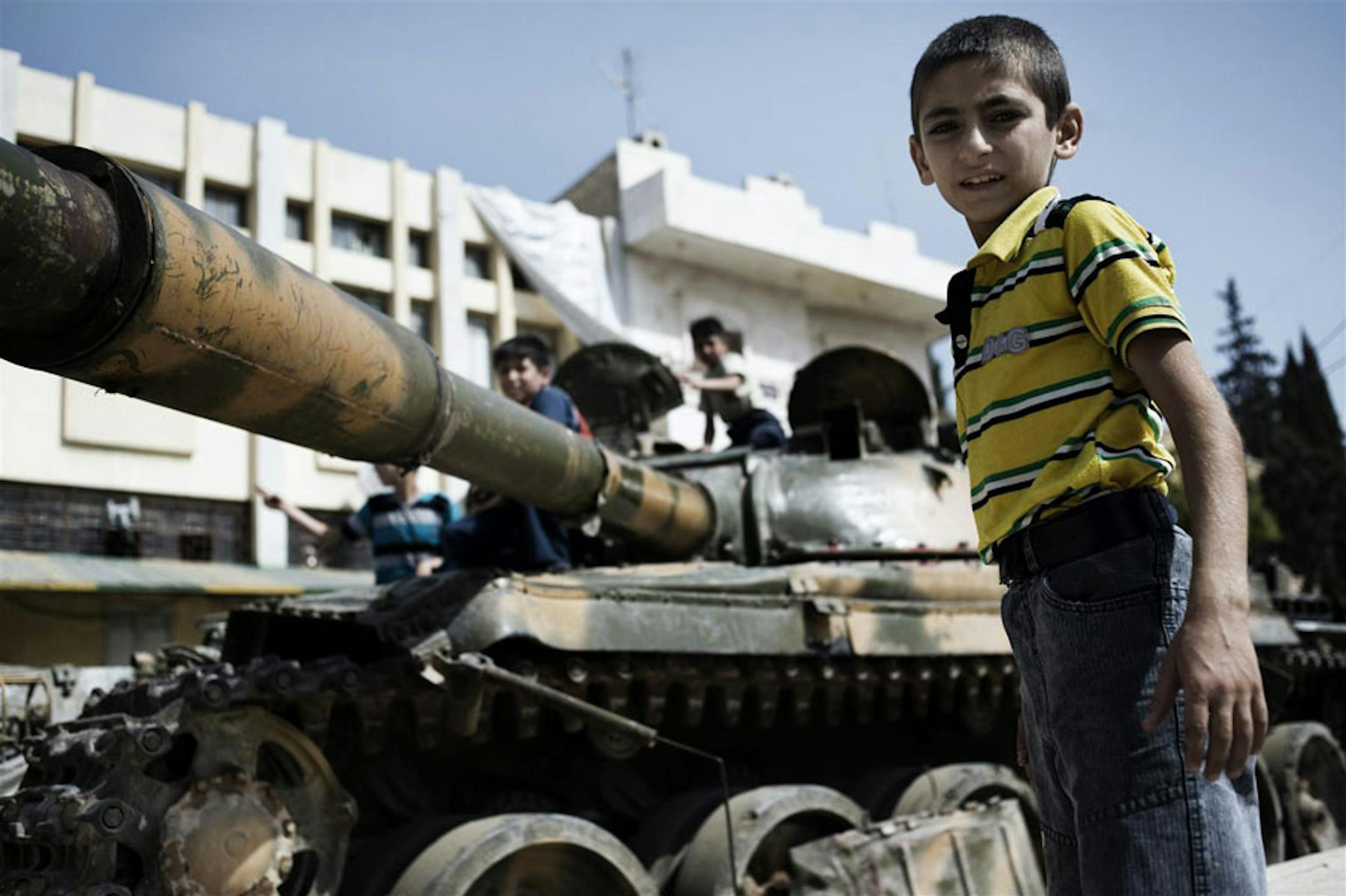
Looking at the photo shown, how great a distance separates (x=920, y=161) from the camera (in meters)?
2.62

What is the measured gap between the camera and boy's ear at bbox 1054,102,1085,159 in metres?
2.46

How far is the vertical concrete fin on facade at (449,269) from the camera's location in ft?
76.1

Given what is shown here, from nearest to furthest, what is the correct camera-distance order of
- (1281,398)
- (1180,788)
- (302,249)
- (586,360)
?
(1180,788) → (586,360) → (302,249) → (1281,398)

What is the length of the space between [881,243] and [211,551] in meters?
16.8

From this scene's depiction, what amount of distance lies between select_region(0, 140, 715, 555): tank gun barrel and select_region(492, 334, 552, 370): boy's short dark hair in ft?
6.43

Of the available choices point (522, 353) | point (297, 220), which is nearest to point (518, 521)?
point (522, 353)

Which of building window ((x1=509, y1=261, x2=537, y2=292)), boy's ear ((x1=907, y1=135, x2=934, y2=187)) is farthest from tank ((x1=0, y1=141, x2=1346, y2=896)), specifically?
building window ((x1=509, y1=261, x2=537, y2=292))

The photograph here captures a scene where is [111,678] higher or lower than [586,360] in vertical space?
lower

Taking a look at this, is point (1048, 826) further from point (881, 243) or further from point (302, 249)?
point (881, 243)

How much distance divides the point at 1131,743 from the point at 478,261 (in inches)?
918

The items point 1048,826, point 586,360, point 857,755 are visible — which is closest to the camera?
point 1048,826

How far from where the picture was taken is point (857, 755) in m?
6.95

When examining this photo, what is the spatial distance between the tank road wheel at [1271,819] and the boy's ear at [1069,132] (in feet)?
20.3

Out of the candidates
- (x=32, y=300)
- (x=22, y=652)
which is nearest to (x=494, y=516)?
(x=32, y=300)
